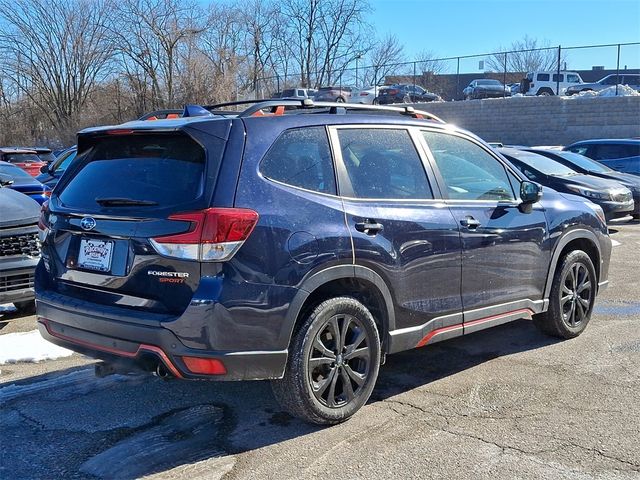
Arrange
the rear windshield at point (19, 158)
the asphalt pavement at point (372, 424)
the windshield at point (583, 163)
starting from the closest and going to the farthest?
1. the asphalt pavement at point (372, 424)
2. the windshield at point (583, 163)
3. the rear windshield at point (19, 158)

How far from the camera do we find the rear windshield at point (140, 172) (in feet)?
11.5

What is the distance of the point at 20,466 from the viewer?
11.3ft

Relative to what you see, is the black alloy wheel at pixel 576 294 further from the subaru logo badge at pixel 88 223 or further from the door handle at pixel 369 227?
the subaru logo badge at pixel 88 223

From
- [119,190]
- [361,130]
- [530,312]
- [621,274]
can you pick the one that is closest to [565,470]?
[530,312]

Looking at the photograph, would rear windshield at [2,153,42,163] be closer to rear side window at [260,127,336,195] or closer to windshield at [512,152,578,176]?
windshield at [512,152,578,176]

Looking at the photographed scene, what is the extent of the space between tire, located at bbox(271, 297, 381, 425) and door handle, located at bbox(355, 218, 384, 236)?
43 cm

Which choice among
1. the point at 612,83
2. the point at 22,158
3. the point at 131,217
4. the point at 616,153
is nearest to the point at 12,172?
the point at 131,217

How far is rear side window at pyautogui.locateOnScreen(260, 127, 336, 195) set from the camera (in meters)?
3.70

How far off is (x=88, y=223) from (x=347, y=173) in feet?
5.18

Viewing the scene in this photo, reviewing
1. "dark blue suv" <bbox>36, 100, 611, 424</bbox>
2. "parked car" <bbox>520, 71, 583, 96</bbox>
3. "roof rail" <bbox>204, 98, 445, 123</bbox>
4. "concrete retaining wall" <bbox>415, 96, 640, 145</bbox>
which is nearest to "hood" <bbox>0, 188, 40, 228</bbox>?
"dark blue suv" <bbox>36, 100, 611, 424</bbox>

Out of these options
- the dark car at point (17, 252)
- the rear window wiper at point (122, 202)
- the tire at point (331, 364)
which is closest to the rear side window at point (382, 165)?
the tire at point (331, 364)

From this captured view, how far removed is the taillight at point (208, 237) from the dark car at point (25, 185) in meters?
6.10

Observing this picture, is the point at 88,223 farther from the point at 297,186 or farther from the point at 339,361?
the point at 339,361

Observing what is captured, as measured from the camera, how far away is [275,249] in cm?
348
